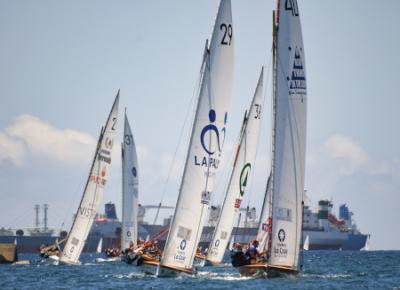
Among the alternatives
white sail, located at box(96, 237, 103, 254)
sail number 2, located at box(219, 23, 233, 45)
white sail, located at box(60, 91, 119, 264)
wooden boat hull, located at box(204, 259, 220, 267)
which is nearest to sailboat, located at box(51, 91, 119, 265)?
white sail, located at box(60, 91, 119, 264)

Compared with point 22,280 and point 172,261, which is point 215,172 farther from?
point 22,280

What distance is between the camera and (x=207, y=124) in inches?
1708

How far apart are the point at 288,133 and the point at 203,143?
386 cm

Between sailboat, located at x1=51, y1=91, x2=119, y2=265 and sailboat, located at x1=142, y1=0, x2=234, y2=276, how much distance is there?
1135 inches

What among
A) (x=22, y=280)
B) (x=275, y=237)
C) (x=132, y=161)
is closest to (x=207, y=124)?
(x=275, y=237)

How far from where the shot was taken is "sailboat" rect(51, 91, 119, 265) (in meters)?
71.7

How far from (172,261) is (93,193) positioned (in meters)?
29.7

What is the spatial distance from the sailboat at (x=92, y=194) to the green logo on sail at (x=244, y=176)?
12847mm

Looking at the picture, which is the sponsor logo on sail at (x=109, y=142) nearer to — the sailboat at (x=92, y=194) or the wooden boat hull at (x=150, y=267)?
the sailboat at (x=92, y=194)

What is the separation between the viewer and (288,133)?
139 ft

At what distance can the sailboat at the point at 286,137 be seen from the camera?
4206 centimetres

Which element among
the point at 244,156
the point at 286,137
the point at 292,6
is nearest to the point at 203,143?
the point at 286,137

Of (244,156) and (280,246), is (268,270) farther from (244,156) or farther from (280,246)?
(244,156)

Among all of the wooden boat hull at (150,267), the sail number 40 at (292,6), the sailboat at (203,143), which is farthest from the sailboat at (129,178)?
the sail number 40 at (292,6)
